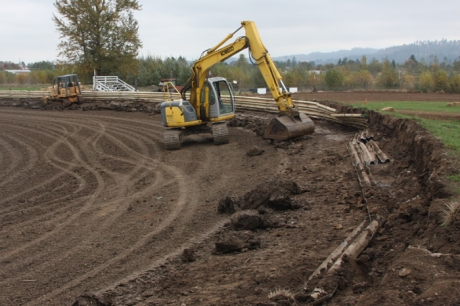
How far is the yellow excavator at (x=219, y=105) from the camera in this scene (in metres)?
17.8

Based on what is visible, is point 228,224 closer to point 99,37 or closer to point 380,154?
point 380,154

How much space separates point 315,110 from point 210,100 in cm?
566

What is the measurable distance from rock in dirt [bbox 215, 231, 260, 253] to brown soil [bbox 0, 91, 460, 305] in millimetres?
32

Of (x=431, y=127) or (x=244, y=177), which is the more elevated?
(x=431, y=127)

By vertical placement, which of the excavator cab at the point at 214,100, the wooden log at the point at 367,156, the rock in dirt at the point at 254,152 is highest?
the excavator cab at the point at 214,100

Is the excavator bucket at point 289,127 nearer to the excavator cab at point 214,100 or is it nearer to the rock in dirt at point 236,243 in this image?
the excavator cab at point 214,100

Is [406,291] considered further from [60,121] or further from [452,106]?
[60,121]

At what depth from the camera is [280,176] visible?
528 inches

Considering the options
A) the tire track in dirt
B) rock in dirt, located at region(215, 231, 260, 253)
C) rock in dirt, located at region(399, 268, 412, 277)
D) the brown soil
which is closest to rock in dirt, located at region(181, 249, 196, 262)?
the brown soil

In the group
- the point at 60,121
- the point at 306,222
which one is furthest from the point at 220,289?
the point at 60,121

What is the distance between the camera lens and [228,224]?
9625 mm

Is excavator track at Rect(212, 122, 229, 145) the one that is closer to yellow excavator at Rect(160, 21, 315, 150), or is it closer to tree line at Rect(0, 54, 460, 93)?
yellow excavator at Rect(160, 21, 315, 150)

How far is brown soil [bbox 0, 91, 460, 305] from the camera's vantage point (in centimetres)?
620

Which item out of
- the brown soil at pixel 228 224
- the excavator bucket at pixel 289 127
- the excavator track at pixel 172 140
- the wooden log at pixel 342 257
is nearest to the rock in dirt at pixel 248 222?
the brown soil at pixel 228 224
